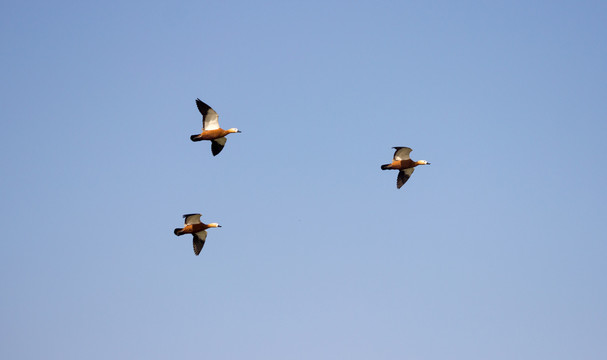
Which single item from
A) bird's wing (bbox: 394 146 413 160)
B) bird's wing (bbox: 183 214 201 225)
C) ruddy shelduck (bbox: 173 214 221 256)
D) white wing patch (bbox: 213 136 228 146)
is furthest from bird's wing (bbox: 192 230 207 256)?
bird's wing (bbox: 394 146 413 160)

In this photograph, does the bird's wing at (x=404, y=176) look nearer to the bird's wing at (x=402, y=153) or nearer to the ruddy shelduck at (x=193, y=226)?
the bird's wing at (x=402, y=153)

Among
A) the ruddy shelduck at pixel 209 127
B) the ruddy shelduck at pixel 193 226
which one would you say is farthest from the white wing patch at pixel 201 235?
the ruddy shelduck at pixel 209 127

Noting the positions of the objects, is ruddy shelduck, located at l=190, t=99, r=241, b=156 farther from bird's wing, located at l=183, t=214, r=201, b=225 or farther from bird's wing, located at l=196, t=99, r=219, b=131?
bird's wing, located at l=183, t=214, r=201, b=225

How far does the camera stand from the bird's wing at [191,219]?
60731 millimetres

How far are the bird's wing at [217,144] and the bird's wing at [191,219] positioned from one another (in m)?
5.21

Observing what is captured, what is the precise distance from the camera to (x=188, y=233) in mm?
61625

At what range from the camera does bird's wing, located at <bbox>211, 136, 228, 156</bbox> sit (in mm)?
62094

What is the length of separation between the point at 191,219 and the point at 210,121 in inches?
309

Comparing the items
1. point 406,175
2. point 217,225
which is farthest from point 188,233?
point 406,175

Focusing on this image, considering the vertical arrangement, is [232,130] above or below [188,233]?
above

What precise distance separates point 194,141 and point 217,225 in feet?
23.0

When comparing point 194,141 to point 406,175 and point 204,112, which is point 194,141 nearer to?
point 204,112

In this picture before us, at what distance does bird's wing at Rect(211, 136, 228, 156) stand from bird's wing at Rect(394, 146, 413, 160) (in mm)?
14139

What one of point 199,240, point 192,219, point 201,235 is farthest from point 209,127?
point 199,240
